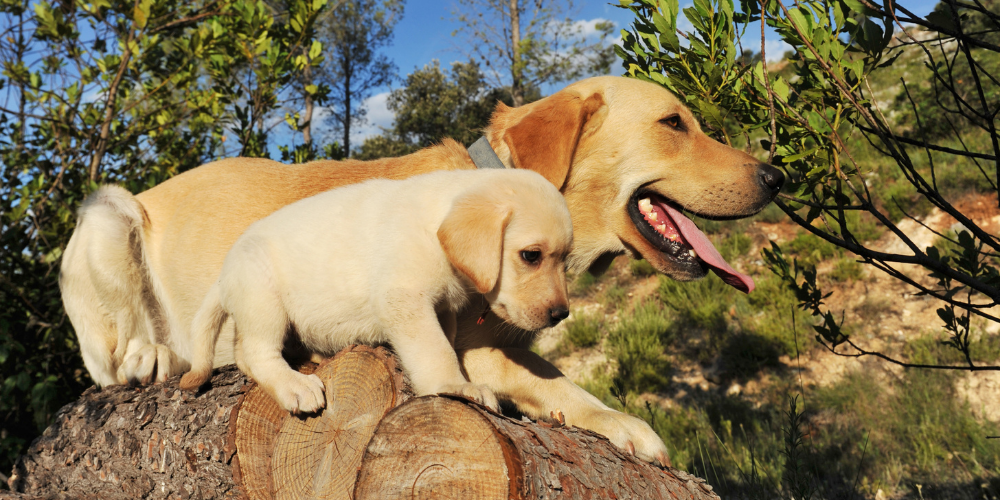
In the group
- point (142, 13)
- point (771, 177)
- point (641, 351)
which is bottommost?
point (641, 351)

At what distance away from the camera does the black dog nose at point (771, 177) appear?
2742 millimetres

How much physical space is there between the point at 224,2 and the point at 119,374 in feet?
10.4

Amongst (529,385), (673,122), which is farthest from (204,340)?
(673,122)

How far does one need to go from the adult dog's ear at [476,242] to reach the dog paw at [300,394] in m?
0.68

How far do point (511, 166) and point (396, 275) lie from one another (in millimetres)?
1031

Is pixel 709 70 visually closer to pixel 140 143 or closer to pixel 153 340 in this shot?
pixel 153 340

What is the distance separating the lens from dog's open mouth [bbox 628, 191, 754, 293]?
9.05 ft

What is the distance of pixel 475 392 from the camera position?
1903mm

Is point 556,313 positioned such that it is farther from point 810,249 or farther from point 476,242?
point 810,249

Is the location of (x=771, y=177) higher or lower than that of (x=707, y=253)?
higher

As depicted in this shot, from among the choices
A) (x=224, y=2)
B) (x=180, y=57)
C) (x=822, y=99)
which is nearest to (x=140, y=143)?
(x=180, y=57)

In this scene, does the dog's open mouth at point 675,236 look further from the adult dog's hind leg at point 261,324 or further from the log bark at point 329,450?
the adult dog's hind leg at point 261,324

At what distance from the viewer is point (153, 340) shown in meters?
3.24

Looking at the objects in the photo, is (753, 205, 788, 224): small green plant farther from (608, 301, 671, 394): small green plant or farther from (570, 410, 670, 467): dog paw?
(570, 410, 670, 467): dog paw
